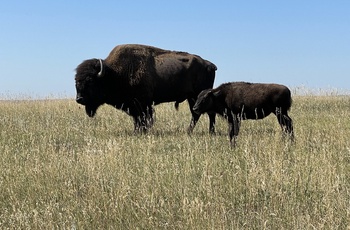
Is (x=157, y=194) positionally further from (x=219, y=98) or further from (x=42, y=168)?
(x=219, y=98)

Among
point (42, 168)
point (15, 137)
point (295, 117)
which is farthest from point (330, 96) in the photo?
point (42, 168)

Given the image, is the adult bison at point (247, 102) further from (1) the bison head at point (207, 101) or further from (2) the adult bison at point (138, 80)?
(2) the adult bison at point (138, 80)

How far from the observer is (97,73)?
33.6ft

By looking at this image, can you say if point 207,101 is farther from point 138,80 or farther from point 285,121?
point 138,80

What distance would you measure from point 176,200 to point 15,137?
5.96 m

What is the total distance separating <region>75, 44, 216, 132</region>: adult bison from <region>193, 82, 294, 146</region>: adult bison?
1.36 m

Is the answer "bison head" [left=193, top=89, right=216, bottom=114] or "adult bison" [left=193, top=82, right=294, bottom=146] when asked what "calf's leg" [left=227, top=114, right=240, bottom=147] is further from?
"bison head" [left=193, top=89, right=216, bottom=114]

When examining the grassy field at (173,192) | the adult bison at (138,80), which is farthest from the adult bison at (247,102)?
the grassy field at (173,192)

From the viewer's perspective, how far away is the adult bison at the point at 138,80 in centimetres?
1018

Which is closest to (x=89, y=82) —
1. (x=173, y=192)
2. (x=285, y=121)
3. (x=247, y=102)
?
(x=247, y=102)

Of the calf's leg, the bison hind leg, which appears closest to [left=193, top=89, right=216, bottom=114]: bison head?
the calf's leg

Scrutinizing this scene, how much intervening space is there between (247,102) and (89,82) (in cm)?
412

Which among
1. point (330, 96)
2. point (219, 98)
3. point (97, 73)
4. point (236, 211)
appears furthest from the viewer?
point (330, 96)

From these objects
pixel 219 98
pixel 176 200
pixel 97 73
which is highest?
pixel 97 73
